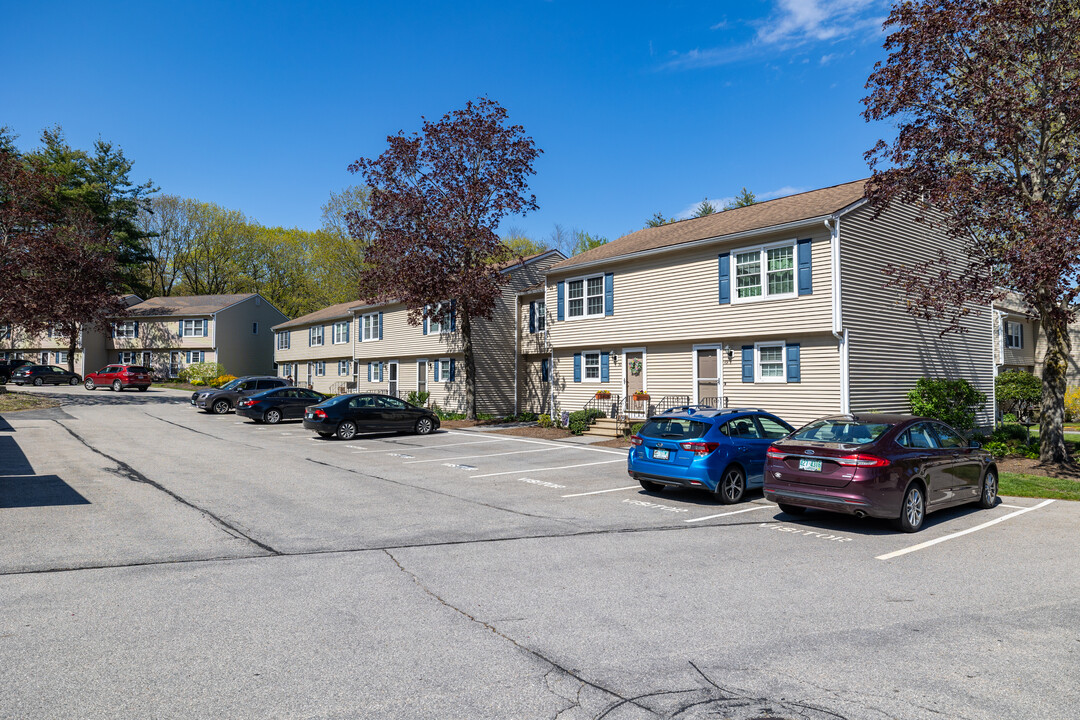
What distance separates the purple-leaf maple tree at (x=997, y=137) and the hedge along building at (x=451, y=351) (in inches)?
684

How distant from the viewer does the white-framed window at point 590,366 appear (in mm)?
25844

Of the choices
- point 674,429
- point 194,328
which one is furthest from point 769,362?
point 194,328

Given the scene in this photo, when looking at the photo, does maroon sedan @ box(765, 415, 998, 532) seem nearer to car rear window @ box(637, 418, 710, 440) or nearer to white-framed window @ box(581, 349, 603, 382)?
car rear window @ box(637, 418, 710, 440)

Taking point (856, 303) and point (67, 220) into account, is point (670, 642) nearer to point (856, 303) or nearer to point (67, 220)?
point (856, 303)

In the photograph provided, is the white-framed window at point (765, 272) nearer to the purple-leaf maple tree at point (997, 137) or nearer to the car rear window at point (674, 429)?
the purple-leaf maple tree at point (997, 137)

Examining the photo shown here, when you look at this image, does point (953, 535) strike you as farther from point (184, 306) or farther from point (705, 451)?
point (184, 306)

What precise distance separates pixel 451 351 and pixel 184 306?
33.9 metres

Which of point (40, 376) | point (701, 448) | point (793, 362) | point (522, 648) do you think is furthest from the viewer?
point (40, 376)

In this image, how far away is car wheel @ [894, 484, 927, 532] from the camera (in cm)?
914

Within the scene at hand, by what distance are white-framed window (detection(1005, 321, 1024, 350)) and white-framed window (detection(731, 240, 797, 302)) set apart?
68.8 ft

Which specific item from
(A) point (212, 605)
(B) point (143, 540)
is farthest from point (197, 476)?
(A) point (212, 605)

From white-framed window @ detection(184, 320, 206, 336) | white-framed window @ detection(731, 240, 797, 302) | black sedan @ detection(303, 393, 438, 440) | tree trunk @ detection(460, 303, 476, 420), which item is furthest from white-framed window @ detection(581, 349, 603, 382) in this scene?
white-framed window @ detection(184, 320, 206, 336)

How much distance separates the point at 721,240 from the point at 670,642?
17298 mm

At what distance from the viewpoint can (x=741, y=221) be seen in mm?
21922
